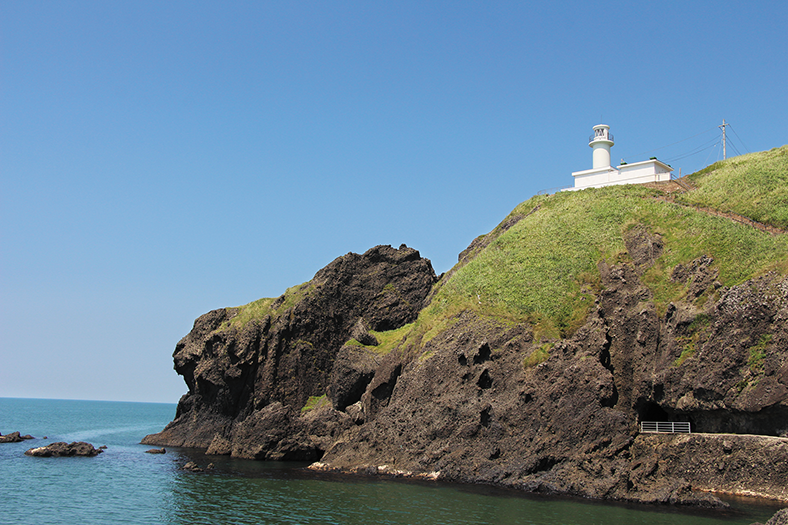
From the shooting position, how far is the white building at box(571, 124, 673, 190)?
77.8 metres

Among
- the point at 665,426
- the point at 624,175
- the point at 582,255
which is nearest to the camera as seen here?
the point at 665,426

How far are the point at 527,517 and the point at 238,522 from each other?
54.4 ft

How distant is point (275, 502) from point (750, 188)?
5685 centimetres

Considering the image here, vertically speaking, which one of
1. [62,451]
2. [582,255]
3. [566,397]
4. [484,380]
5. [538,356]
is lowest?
[62,451]

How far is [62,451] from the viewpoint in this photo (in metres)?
63.6

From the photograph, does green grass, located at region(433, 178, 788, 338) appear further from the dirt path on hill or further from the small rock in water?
the small rock in water

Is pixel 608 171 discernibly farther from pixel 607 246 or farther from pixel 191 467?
pixel 191 467

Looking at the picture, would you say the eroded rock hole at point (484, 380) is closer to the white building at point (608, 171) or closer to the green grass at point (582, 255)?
the green grass at point (582, 255)

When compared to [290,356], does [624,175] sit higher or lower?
higher

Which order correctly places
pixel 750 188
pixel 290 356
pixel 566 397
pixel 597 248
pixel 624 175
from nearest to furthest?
pixel 566 397 < pixel 597 248 < pixel 750 188 < pixel 290 356 < pixel 624 175

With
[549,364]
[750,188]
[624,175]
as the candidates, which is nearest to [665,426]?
[549,364]

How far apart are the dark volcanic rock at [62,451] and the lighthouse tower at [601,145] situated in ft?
234

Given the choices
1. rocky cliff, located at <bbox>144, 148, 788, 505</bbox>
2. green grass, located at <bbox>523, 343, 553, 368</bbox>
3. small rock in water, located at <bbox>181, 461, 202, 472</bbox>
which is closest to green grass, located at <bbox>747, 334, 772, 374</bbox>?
rocky cliff, located at <bbox>144, 148, 788, 505</bbox>

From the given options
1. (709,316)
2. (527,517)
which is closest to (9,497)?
(527,517)
